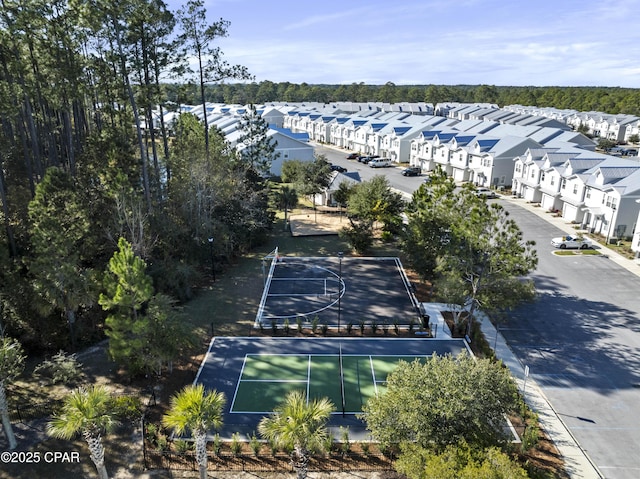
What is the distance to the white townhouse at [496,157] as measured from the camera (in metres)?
57.3

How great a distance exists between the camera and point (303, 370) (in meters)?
20.8

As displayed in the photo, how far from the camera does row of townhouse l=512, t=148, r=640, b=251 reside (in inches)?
1485

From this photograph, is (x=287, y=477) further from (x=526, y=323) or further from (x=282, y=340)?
(x=526, y=323)

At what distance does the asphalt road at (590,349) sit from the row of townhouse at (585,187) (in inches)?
229

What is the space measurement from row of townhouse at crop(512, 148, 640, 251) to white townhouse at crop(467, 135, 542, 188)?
3038mm

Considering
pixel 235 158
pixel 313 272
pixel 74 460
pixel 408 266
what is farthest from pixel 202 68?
pixel 74 460

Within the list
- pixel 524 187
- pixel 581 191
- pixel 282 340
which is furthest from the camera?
pixel 524 187

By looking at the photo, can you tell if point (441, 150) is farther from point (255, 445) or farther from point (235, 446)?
point (235, 446)

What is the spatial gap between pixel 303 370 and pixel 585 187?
36165 mm

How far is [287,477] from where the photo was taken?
14836 millimetres

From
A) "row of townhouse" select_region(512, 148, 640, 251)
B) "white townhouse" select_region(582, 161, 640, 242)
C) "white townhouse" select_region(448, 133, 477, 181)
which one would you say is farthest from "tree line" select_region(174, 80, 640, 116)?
"white townhouse" select_region(582, 161, 640, 242)

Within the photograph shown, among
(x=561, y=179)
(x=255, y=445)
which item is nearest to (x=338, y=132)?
(x=561, y=179)

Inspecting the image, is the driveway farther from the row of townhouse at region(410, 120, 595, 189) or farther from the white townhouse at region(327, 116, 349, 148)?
the white townhouse at region(327, 116, 349, 148)

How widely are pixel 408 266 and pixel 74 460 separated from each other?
24.7 meters
